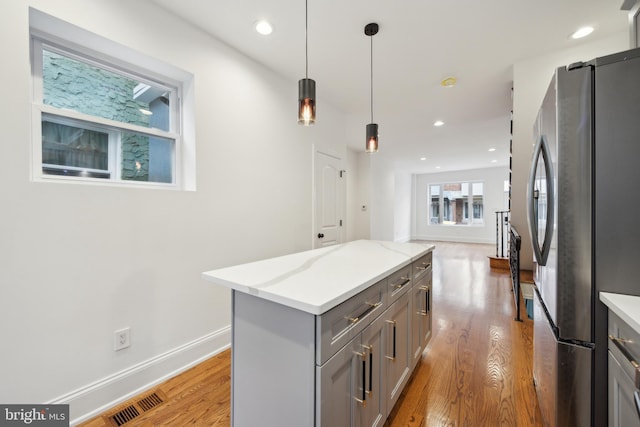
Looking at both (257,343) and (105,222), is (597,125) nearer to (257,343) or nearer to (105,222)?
(257,343)

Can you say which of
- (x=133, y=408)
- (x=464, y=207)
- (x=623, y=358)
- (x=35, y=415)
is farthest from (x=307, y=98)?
(x=464, y=207)

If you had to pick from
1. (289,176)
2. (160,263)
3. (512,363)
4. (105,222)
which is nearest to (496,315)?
(512,363)

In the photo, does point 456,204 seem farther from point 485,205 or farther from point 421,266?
point 421,266

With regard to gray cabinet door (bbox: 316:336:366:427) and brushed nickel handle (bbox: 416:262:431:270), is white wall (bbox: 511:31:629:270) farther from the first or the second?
gray cabinet door (bbox: 316:336:366:427)

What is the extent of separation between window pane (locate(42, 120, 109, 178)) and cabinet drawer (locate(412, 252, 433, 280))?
2.22 metres

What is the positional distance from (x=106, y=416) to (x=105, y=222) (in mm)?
1174

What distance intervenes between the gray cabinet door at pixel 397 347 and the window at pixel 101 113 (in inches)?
73.4

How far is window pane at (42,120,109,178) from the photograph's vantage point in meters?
1.52

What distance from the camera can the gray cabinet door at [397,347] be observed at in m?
1.38

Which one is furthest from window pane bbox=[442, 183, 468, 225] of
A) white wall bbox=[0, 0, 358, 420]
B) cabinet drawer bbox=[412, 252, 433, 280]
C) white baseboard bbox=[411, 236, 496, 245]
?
white wall bbox=[0, 0, 358, 420]

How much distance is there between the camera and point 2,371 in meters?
1.29

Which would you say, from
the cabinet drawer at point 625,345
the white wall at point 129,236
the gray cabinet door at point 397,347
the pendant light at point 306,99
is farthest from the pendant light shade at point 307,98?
the cabinet drawer at point 625,345

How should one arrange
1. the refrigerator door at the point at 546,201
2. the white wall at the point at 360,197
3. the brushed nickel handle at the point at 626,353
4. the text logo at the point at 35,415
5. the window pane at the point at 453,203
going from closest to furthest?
the brushed nickel handle at the point at 626,353 → the refrigerator door at the point at 546,201 → the text logo at the point at 35,415 → the white wall at the point at 360,197 → the window pane at the point at 453,203

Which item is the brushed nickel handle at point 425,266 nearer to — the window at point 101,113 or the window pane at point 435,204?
the window at point 101,113
